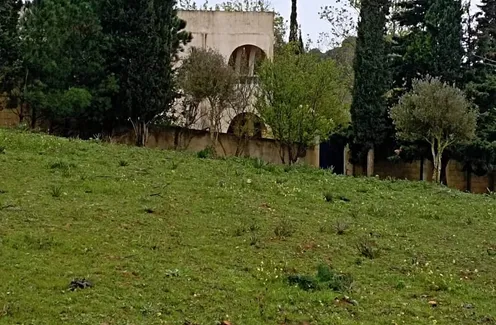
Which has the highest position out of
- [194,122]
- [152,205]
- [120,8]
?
[120,8]

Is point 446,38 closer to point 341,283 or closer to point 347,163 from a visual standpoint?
point 347,163

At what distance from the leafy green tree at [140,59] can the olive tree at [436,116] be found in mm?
7542

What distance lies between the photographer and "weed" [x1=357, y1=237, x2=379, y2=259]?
885cm

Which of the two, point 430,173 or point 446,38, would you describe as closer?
point 446,38

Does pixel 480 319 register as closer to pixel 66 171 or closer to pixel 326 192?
pixel 326 192

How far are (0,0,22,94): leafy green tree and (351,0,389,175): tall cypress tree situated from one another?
13.2 metres

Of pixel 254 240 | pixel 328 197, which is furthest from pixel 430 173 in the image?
pixel 254 240

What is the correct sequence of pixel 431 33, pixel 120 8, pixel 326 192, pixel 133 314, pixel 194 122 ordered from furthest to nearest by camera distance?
pixel 431 33 < pixel 194 122 < pixel 120 8 < pixel 326 192 < pixel 133 314

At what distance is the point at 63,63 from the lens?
64.4 feet

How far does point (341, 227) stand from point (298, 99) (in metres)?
10.7

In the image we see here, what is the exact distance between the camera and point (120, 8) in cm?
2128

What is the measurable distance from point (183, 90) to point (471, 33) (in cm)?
1493

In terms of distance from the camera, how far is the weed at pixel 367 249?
29.0 feet

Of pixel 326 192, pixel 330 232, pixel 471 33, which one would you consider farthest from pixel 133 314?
pixel 471 33
